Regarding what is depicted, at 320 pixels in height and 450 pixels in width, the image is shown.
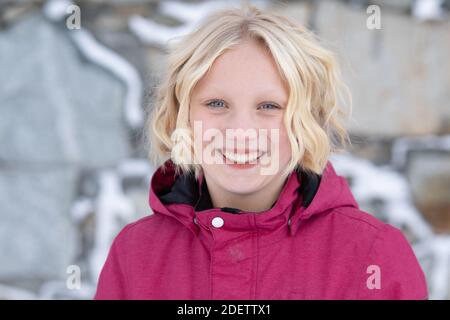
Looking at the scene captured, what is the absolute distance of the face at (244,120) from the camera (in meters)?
1.09

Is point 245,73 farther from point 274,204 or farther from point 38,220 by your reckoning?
point 38,220

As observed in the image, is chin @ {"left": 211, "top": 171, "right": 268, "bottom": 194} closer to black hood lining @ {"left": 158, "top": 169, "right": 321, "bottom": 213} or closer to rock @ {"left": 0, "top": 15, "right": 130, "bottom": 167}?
black hood lining @ {"left": 158, "top": 169, "right": 321, "bottom": 213}

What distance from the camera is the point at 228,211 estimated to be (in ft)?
3.55

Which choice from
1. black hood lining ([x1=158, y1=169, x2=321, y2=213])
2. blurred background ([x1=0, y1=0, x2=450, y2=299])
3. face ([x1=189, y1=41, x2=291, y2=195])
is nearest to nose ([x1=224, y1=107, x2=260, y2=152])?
face ([x1=189, y1=41, x2=291, y2=195])

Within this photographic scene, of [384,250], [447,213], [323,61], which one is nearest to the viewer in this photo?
[384,250]

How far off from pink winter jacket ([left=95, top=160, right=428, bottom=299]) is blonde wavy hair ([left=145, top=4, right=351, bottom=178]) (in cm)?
7

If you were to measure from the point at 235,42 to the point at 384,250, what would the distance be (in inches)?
15.4

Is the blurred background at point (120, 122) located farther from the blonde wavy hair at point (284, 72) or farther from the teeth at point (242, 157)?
the teeth at point (242, 157)

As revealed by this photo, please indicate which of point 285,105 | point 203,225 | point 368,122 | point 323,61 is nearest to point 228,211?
point 203,225

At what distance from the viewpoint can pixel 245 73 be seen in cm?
110

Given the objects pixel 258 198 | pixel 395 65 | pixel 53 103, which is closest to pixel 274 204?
pixel 258 198

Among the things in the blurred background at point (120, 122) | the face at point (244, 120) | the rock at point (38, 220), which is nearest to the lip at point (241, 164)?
the face at point (244, 120)

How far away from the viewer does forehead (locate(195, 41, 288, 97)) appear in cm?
109
